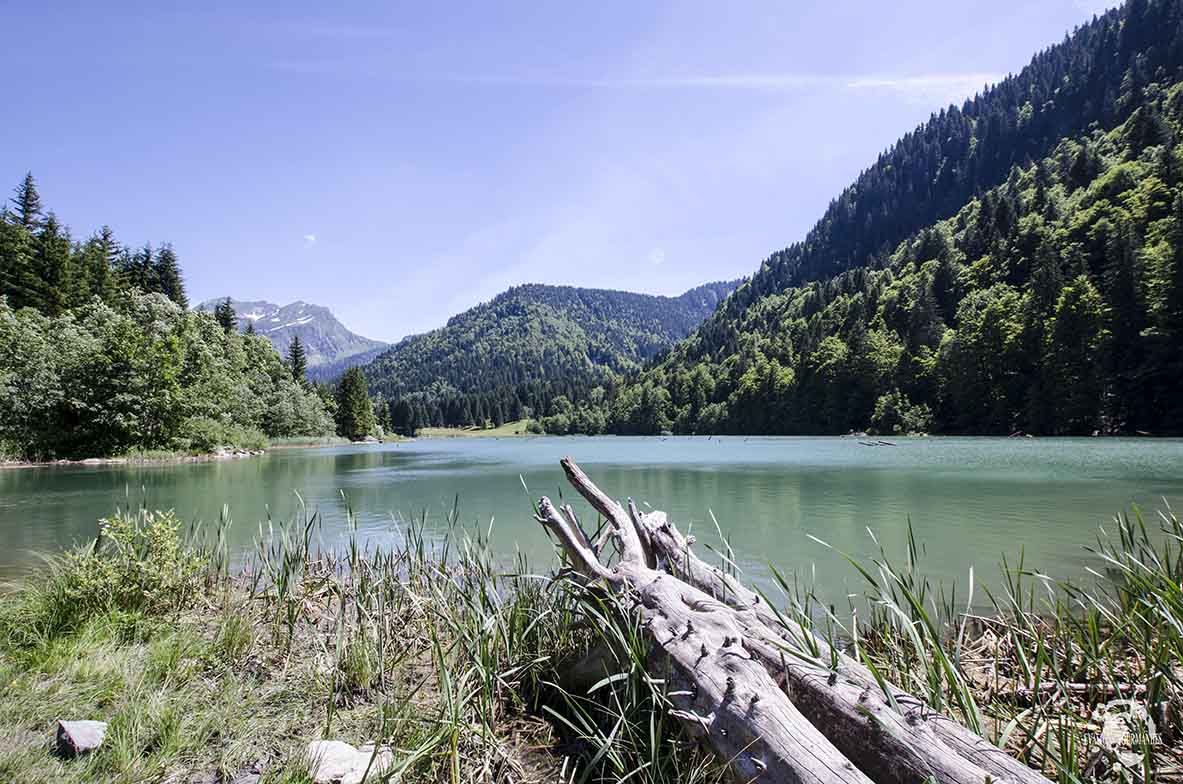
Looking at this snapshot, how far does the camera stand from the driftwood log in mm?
2279

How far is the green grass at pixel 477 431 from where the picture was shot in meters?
165

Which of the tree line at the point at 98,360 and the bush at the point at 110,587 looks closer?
the bush at the point at 110,587

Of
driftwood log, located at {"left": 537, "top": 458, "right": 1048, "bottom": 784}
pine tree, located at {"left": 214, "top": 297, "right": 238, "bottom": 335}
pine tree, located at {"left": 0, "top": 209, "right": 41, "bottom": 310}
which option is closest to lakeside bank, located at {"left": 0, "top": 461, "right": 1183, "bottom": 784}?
driftwood log, located at {"left": 537, "top": 458, "right": 1048, "bottom": 784}

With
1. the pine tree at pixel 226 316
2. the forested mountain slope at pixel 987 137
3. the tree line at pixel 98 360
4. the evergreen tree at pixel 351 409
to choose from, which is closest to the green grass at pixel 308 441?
the evergreen tree at pixel 351 409

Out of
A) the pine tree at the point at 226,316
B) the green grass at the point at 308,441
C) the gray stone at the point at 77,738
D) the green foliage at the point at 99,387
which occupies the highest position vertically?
the pine tree at the point at 226,316

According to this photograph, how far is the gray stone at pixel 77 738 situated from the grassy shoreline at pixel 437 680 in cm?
8

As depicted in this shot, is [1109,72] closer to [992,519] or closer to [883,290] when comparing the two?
[883,290]

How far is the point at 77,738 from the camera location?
9.89 feet

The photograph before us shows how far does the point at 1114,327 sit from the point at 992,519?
236 ft

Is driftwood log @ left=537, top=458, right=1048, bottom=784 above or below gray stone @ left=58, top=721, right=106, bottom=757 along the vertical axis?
above

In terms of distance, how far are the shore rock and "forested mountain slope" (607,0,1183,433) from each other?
268ft

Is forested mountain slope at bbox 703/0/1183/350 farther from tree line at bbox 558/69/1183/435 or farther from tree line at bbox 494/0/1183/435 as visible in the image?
tree line at bbox 558/69/1183/435

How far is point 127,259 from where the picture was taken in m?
71.6

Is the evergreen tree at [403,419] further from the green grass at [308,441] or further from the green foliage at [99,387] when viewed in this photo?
the green foliage at [99,387]
